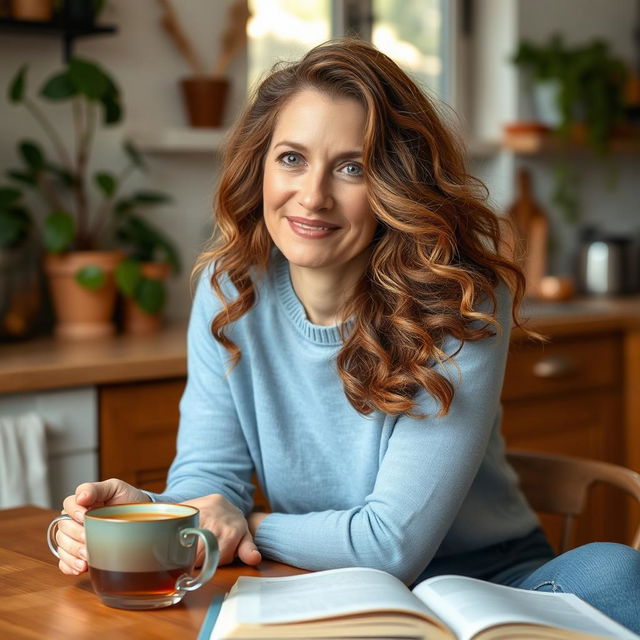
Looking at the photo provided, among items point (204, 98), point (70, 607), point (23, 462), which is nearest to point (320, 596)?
point (70, 607)

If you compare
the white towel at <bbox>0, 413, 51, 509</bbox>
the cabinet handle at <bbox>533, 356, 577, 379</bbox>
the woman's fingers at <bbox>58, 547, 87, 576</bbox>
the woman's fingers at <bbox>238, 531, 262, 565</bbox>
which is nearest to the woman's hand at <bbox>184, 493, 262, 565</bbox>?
the woman's fingers at <bbox>238, 531, 262, 565</bbox>

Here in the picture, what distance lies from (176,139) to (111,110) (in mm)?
354

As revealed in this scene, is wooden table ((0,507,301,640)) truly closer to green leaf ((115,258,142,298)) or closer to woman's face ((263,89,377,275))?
woman's face ((263,89,377,275))

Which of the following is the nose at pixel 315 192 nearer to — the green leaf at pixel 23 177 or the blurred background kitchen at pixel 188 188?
the blurred background kitchen at pixel 188 188

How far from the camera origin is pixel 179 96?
3.17m

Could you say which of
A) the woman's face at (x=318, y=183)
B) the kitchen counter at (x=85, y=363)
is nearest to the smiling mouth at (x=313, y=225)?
the woman's face at (x=318, y=183)

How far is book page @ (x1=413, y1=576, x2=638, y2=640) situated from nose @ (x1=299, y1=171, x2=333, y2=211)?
0.59 meters

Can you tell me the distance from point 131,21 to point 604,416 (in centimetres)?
177

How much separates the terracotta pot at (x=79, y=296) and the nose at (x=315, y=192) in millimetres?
1326

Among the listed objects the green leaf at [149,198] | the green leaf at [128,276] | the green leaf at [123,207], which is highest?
the green leaf at [149,198]

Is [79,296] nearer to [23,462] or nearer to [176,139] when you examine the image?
[176,139]

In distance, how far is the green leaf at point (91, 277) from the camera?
2.71 m

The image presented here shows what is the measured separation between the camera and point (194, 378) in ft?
5.56

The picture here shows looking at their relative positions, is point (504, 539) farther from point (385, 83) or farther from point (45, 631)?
point (45, 631)
